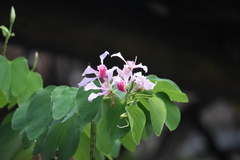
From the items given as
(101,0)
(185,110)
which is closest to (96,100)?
(101,0)

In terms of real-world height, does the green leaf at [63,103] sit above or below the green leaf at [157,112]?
below

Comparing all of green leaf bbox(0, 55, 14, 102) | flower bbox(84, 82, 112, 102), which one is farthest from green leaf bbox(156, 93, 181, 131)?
green leaf bbox(0, 55, 14, 102)

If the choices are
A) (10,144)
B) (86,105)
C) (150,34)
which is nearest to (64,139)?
(86,105)

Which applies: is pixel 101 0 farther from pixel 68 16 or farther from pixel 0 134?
pixel 0 134

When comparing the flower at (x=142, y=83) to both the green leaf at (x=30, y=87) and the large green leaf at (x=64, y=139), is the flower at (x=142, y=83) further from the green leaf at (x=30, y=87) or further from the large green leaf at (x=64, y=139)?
the green leaf at (x=30, y=87)

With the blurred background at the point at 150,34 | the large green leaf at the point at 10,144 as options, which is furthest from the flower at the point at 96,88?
the blurred background at the point at 150,34

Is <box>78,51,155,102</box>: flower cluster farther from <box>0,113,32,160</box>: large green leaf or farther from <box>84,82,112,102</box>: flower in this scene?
<box>0,113,32,160</box>: large green leaf
